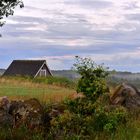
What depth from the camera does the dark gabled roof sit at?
8856 cm

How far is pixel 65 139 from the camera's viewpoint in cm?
1628

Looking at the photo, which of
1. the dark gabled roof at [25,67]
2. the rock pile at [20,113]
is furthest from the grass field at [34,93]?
the dark gabled roof at [25,67]

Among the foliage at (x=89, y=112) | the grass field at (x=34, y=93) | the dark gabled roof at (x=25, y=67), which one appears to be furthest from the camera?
the dark gabled roof at (x=25, y=67)

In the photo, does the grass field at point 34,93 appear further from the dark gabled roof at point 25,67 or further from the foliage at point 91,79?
the dark gabled roof at point 25,67

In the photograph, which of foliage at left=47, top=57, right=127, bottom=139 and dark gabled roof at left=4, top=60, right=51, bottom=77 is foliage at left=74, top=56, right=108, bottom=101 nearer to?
foliage at left=47, top=57, right=127, bottom=139

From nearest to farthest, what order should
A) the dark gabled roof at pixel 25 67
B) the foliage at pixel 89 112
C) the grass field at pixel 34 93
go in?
the foliage at pixel 89 112
the grass field at pixel 34 93
the dark gabled roof at pixel 25 67

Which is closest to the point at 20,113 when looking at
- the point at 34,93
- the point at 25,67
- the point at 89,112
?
the point at 89,112

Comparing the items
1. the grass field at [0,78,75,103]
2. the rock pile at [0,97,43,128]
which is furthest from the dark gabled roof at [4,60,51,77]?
the rock pile at [0,97,43,128]

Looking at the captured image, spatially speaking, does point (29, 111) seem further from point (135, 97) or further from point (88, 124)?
point (135, 97)

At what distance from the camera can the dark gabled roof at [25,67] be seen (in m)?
88.6

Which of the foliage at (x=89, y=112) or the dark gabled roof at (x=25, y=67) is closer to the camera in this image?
the foliage at (x=89, y=112)

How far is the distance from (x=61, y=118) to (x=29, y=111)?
1.47 meters

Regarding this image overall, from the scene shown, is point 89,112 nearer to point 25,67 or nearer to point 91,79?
point 91,79

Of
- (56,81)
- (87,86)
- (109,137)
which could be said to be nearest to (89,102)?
(87,86)
